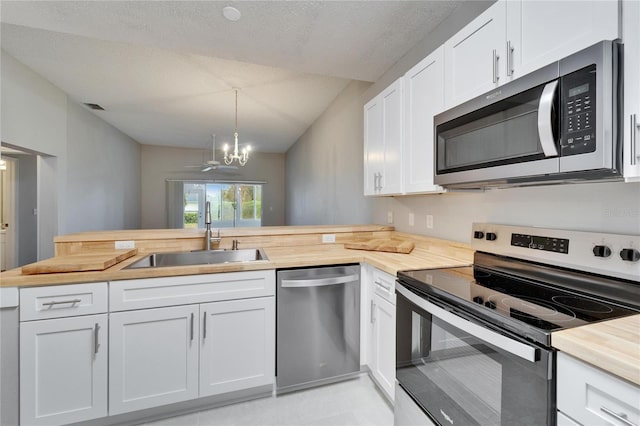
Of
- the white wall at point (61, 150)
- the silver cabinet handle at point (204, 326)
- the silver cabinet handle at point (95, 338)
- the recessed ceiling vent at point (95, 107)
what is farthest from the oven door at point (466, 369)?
the recessed ceiling vent at point (95, 107)

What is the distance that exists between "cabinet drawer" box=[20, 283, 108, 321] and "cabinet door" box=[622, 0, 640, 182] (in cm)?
220

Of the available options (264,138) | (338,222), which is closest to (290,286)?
(338,222)

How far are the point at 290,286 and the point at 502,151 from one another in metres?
1.33

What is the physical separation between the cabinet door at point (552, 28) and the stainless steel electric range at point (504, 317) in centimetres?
68

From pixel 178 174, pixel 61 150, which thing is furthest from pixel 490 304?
pixel 178 174

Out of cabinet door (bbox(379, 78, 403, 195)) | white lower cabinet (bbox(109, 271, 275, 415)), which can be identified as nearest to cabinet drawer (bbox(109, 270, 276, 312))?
white lower cabinet (bbox(109, 271, 275, 415))

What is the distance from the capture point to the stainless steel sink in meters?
2.04

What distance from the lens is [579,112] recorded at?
89 centimetres

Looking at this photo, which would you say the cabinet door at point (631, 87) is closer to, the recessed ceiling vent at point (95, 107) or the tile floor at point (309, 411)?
the tile floor at point (309, 411)

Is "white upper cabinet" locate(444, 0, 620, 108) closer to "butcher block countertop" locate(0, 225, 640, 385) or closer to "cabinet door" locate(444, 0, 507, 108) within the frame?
"cabinet door" locate(444, 0, 507, 108)

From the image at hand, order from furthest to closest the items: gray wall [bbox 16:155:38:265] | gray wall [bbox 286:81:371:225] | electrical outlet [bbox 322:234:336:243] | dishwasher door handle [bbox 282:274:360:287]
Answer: gray wall [bbox 16:155:38:265] < gray wall [bbox 286:81:371:225] < electrical outlet [bbox 322:234:336:243] < dishwasher door handle [bbox 282:274:360:287]

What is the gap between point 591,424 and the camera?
26.5 inches

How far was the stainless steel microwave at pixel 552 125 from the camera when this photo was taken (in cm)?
83

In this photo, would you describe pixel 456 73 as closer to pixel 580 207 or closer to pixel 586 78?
pixel 586 78
